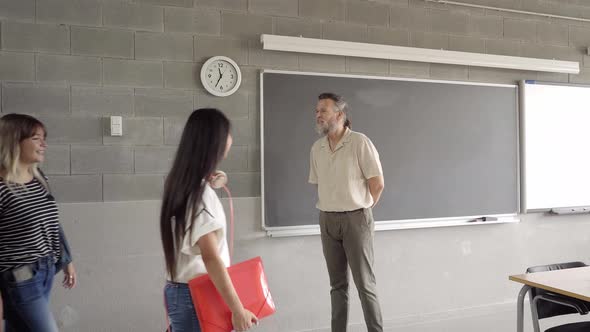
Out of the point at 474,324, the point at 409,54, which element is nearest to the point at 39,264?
the point at 409,54

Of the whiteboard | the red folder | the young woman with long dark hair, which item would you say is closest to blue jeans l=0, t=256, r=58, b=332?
the young woman with long dark hair

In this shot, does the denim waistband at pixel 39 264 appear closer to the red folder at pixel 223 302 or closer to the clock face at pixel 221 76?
the red folder at pixel 223 302

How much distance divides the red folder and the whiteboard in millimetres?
3114

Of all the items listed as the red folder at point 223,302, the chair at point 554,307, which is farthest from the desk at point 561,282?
the red folder at point 223,302

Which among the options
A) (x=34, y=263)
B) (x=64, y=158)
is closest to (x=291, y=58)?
(x=64, y=158)

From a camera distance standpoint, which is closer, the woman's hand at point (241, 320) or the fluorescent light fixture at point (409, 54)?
the woman's hand at point (241, 320)

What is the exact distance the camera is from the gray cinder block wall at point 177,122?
9.61 feet

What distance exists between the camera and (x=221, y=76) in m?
3.22

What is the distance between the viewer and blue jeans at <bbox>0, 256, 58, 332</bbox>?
6.21ft

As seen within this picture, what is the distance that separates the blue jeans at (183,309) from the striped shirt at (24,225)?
76 cm

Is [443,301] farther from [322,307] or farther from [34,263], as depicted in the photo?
[34,263]

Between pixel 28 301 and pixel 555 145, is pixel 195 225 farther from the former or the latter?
pixel 555 145

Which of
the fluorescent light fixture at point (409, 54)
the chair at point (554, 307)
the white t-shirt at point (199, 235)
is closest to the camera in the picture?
the white t-shirt at point (199, 235)

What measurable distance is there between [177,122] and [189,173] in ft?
5.62
